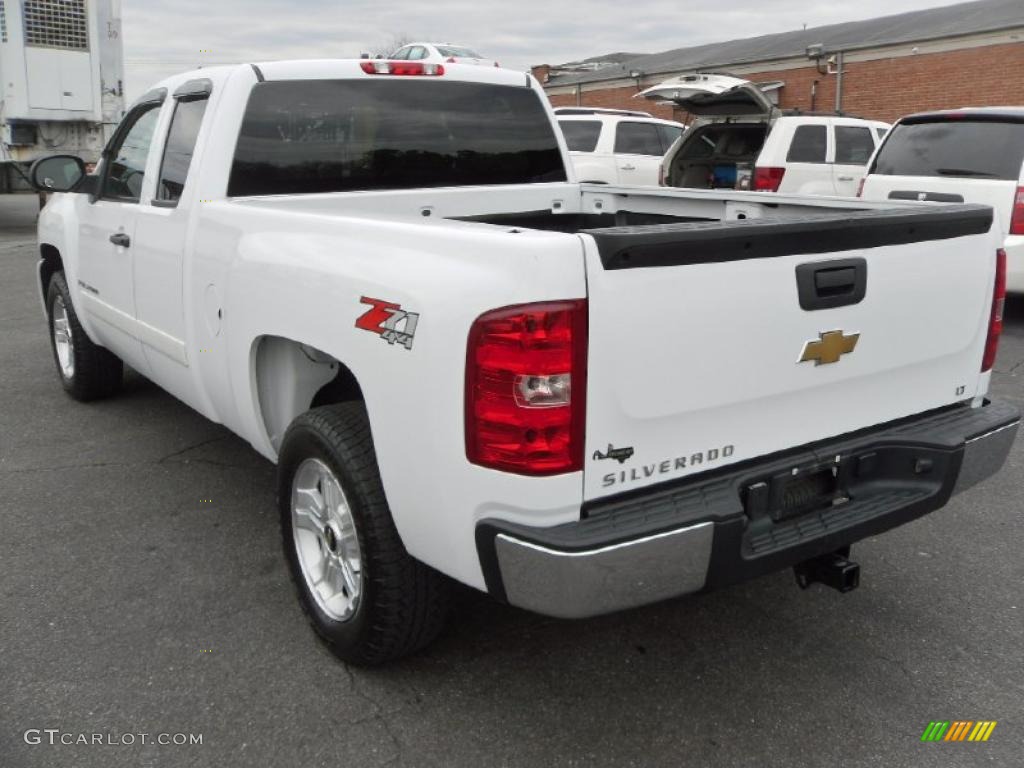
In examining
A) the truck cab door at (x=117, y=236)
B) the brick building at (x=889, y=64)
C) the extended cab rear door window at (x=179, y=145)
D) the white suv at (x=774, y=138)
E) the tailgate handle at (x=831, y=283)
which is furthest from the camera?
the brick building at (x=889, y=64)

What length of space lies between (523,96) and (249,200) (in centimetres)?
155

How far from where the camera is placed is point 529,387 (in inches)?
86.4

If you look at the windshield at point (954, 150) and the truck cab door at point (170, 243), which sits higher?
the windshield at point (954, 150)

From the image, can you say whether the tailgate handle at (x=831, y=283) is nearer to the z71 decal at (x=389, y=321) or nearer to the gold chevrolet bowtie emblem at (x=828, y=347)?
the gold chevrolet bowtie emblem at (x=828, y=347)

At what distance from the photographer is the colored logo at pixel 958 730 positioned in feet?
8.66

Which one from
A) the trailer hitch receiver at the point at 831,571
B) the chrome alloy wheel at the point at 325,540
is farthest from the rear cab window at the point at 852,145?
the chrome alloy wheel at the point at 325,540

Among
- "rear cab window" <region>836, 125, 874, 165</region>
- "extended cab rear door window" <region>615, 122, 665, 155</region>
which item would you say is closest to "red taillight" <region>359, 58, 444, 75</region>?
"rear cab window" <region>836, 125, 874, 165</region>

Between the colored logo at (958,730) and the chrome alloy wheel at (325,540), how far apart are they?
1.68m

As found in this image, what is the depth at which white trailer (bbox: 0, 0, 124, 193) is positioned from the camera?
13531 millimetres

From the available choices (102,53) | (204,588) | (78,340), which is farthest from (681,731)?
(102,53)

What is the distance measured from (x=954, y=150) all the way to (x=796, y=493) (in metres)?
6.41

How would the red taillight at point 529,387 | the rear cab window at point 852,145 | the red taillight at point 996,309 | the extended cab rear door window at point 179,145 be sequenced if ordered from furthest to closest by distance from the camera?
the rear cab window at point 852,145 < the extended cab rear door window at point 179,145 < the red taillight at point 996,309 < the red taillight at point 529,387

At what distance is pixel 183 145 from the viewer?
394 centimetres

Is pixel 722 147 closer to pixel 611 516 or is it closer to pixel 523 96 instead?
pixel 523 96
